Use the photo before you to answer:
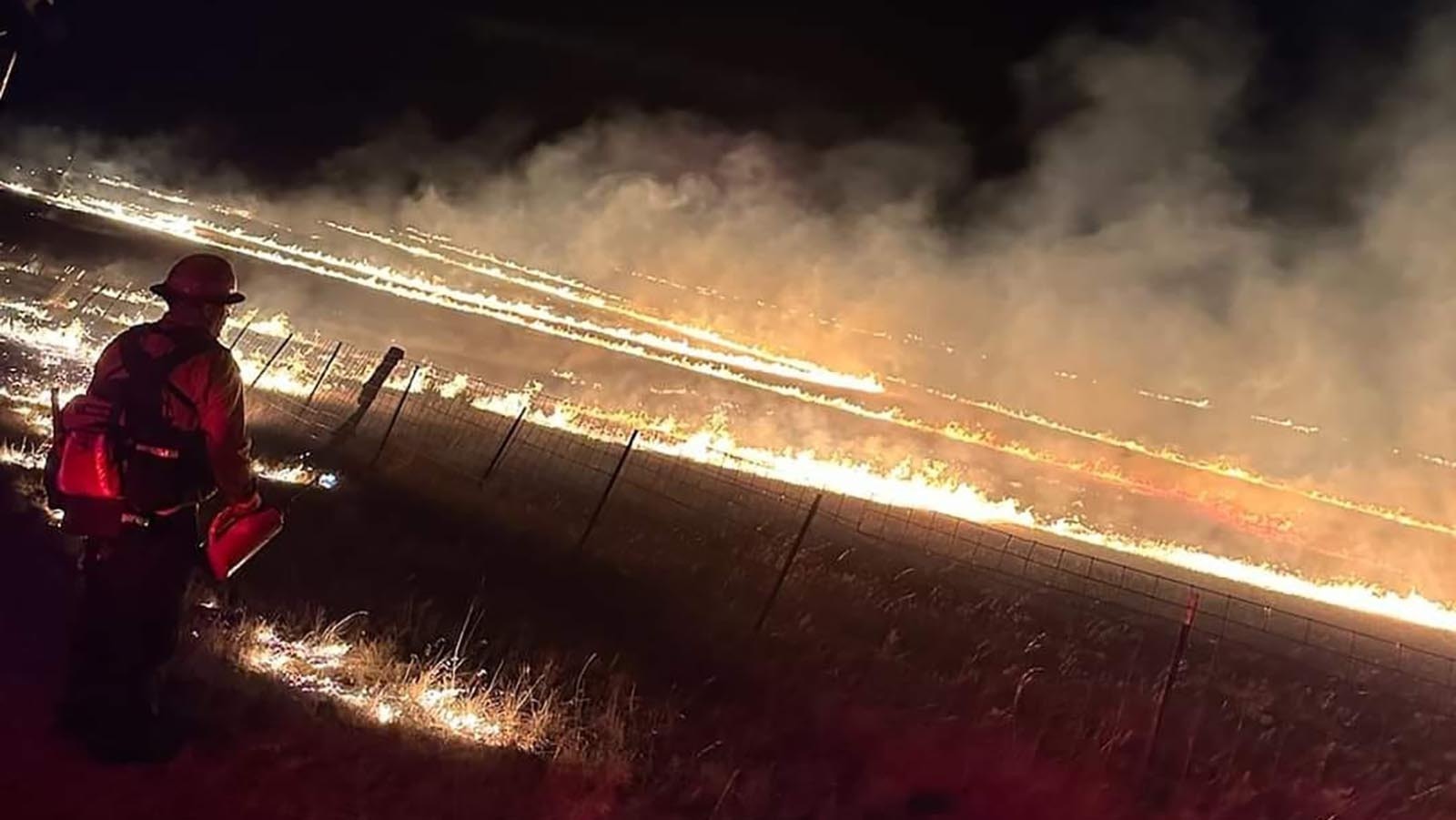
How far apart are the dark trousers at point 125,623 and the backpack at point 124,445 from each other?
0.53 ft

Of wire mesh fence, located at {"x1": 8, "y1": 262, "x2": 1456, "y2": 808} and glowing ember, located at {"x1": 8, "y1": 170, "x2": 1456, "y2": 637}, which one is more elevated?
glowing ember, located at {"x1": 8, "y1": 170, "x2": 1456, "y2": 637}

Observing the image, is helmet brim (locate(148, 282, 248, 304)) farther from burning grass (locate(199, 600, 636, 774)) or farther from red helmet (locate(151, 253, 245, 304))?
burning grass (locate(199, 600, 636, 774))

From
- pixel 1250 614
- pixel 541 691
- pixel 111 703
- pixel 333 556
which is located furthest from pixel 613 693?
pixel 1250 614

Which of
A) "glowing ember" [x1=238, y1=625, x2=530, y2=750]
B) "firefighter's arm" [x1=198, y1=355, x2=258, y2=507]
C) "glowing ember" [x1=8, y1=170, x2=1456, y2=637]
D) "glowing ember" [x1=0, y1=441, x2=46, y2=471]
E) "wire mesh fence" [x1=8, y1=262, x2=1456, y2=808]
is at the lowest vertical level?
"glowing ember" [x1=238, y1=625, x2=530, y2=750]

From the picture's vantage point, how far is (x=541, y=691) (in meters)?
7.59

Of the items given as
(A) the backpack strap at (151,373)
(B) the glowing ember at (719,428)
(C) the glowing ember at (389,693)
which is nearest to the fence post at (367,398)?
(B) the glowing ember at (719,428)

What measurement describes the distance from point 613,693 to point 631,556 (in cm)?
515

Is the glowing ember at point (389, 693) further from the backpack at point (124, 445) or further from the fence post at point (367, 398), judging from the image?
the fence post at point (367, 398)

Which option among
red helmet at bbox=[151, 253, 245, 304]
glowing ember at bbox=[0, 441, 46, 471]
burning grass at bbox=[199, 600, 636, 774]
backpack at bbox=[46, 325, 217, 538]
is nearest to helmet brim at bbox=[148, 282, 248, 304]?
red helmet at bbox=[151, 253, 245, 304]

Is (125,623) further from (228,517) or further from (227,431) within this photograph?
(227,431)

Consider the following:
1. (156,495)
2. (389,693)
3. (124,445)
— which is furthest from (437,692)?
(124,445)

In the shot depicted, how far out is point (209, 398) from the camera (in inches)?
199

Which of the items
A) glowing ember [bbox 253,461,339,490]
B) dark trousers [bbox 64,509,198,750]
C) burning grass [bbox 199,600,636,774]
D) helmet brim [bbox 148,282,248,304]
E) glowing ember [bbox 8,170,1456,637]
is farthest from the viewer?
glowing ember [bbox 8,170,1456,637]

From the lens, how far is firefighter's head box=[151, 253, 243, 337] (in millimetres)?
5105
